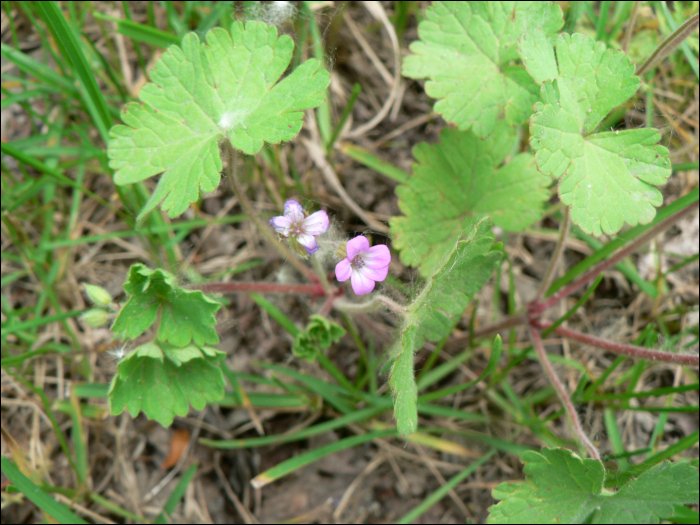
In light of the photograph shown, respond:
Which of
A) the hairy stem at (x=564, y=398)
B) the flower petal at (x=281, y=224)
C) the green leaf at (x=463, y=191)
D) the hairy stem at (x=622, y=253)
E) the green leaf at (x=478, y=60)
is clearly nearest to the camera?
the flower petal at (x=281, y=224)

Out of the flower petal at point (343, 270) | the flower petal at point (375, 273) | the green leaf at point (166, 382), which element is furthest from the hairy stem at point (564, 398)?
the green leaf at point (166, 382)

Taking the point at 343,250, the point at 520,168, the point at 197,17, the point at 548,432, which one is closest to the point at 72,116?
the point at 197,17

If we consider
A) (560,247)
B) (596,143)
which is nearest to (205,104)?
(596,143)

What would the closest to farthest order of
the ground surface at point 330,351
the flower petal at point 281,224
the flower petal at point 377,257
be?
the flower petal at point 377,257
the flower petal at point 281,224
the ground surface at point 330,351

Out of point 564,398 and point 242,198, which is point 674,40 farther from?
point 242,198

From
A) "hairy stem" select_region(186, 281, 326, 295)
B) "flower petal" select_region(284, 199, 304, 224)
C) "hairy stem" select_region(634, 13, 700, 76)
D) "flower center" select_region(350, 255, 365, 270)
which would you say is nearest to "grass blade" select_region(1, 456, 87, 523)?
"hairy stem" select_region(186, 281, 326, 295)

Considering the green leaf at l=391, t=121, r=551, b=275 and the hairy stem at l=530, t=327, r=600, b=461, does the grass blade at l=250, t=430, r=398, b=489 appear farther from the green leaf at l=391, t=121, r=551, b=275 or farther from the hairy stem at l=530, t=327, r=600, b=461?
the green leaf at l=391, t=121, r=551, b=275

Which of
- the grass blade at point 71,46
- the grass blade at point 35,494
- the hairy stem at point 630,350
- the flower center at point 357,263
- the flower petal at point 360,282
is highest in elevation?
the grass blade at point 71,46

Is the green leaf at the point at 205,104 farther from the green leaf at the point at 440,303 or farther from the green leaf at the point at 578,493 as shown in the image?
the green leaf at the point at 578,493
